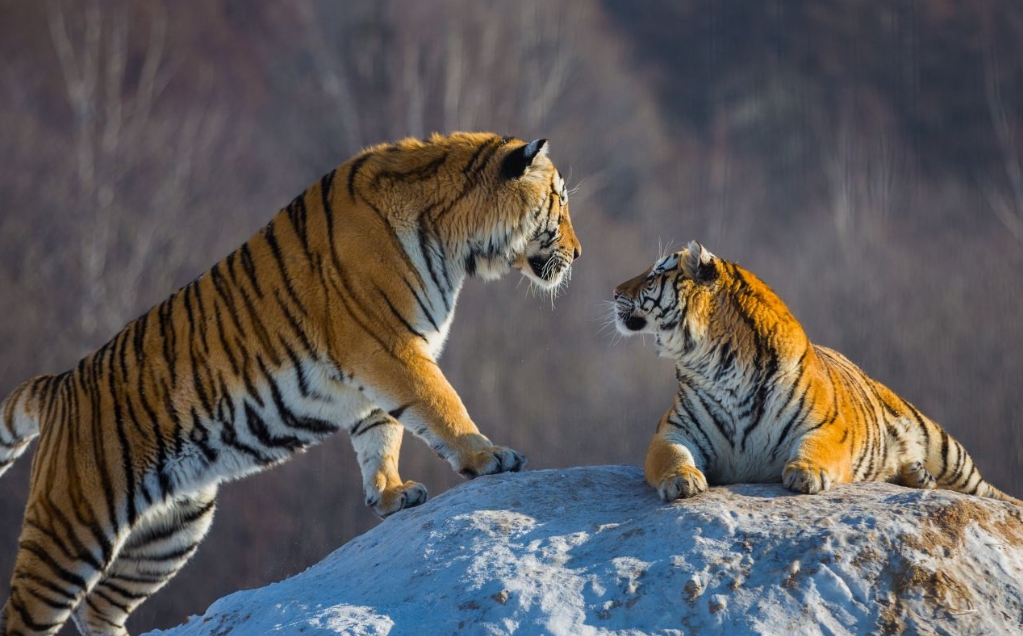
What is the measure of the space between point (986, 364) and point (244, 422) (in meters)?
13.6

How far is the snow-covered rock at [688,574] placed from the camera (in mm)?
2883

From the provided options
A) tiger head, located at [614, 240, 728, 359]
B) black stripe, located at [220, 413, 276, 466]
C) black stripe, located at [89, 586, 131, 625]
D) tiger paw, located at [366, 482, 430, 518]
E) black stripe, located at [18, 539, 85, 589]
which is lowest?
black stripe, located at [89, 586, 131, 625]

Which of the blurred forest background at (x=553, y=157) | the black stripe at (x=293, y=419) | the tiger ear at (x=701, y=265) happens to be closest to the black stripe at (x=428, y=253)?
the black stripe at (x=293, y=419)

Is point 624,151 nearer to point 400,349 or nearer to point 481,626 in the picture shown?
point 400,349

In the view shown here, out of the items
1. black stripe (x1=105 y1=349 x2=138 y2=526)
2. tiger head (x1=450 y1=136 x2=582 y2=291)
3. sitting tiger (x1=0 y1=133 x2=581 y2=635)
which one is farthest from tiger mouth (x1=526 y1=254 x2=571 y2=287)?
black stripe (x1=105 y1=349 x2=138 y2=526)

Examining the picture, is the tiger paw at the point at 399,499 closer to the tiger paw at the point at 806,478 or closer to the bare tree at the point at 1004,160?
the tiger paw at the point at 806,478


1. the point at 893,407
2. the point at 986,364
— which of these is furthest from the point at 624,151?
the point at 893,407

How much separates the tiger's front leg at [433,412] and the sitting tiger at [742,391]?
44cm

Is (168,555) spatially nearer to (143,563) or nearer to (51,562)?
(143,563)

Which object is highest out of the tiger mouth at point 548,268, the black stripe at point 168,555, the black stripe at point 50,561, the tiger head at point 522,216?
the tiger head at point 522,216

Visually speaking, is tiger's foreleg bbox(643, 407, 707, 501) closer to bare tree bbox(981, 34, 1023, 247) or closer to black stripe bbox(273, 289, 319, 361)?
black stripe bbox(273, 289, 319, 361)

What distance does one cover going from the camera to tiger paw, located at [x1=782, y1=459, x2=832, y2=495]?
11.0ft

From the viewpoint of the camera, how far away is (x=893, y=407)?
163 inches

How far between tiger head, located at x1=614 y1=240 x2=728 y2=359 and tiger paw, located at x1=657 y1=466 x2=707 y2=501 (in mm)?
494
